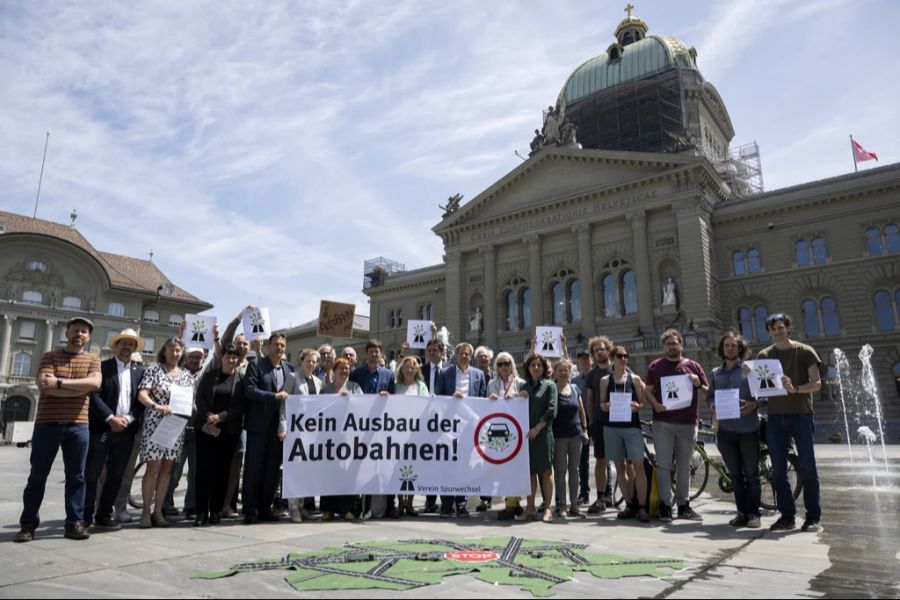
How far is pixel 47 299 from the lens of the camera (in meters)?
49.2

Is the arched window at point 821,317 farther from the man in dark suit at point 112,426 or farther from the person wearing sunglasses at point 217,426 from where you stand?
the man in dark suit at point 112,426

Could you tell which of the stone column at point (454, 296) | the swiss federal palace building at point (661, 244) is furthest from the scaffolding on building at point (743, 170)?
the stone column at point (454, 296)

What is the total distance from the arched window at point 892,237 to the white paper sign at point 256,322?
3470cm

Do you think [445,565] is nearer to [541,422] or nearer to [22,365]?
[541,422]

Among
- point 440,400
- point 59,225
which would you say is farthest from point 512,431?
point 59,225

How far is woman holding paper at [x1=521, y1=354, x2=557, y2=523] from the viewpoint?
7.16m

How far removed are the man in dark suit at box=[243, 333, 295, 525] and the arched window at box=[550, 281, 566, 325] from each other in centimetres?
3331

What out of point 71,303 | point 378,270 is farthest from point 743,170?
point 71,303

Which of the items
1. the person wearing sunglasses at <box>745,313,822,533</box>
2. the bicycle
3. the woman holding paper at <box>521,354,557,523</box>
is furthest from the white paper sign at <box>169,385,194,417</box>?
A: the person wearing sunglasses at <box>745,313,822,533</box>

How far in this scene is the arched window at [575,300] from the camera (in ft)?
127

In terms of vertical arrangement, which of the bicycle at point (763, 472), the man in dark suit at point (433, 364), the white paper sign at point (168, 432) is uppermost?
the man in dark suit at point (433, 364)

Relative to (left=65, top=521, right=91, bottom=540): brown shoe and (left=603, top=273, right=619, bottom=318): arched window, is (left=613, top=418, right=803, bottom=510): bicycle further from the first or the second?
(left=603, top=273, right=619, bottom=318): arched window

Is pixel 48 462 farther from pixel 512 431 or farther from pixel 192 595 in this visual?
pixel 512 431

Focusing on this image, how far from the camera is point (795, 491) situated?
777 cm
